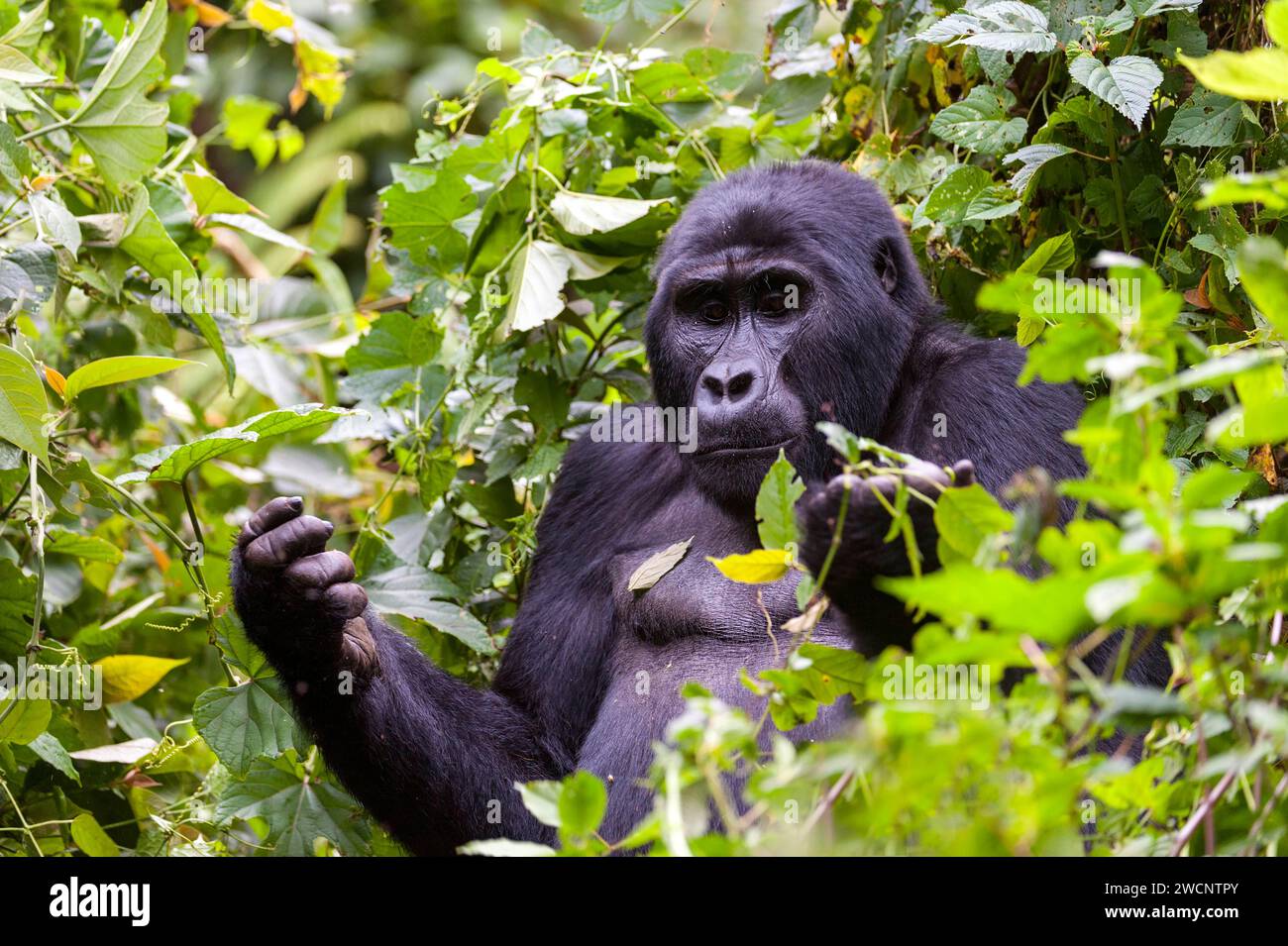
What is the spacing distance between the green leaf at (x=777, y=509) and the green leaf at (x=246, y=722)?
1.77m

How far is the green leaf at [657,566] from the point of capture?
373cm

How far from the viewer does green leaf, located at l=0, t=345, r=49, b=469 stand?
314 cm

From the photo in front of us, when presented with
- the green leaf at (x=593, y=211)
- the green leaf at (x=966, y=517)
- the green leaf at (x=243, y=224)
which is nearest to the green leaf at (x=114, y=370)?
the green leaf at (x=243, y=224)

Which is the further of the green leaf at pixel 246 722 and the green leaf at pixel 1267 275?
the green leaf at pixel 246 722

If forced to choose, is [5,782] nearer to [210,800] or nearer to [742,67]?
[210,800]

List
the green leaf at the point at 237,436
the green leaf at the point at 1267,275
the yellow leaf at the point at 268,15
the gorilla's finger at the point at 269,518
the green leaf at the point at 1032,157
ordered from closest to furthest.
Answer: the green leaf at the point at 1267,275
the green leaf at the point at 237,436
the gorilla's finger at the point at 269,518
the green leaf at the point at 1032,157
the yellow leaf at the point at 268,15

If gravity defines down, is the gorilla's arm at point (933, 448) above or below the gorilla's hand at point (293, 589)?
above

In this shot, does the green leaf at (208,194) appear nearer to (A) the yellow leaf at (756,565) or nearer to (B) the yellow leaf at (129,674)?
(B) the yellow leaf at (129,674)

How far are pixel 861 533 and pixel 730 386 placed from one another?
0.96m

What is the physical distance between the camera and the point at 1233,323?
357 centimetres

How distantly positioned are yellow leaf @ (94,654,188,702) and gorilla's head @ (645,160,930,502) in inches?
68.7

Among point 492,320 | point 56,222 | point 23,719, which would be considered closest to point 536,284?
point 492,320

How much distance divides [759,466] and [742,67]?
1.89m

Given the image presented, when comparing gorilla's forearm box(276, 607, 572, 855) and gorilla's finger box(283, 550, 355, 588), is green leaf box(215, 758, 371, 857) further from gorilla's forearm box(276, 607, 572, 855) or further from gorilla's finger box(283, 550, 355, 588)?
gorilla's finger box(283, 550, 355, 588)
